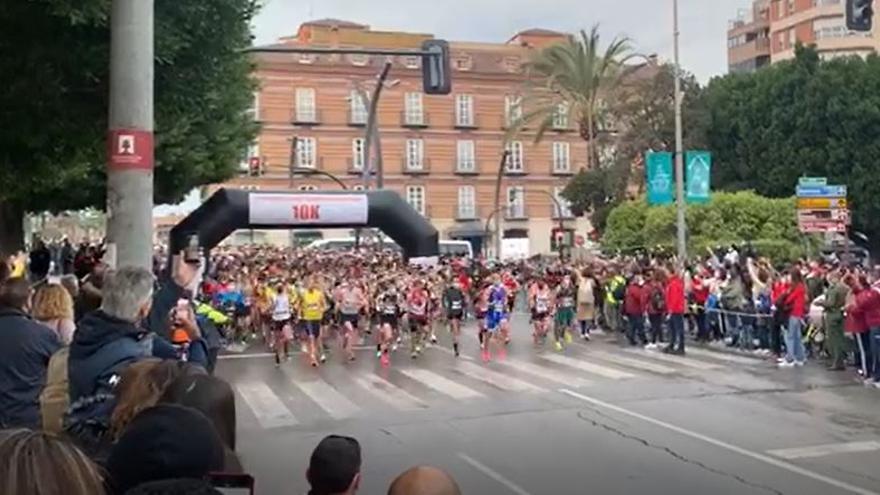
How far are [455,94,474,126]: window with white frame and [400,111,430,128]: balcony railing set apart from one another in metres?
2.41

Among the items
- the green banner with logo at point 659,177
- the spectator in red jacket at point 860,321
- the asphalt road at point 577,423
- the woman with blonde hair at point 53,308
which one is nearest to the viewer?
the woman with blonde hair at point 53,308

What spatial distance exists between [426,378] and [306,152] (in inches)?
2411

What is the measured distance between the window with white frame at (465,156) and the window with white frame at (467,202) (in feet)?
4.95

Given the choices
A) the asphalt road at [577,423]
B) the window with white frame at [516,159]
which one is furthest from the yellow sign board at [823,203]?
the window with white frame at [516,159]

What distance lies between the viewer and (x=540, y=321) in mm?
23062


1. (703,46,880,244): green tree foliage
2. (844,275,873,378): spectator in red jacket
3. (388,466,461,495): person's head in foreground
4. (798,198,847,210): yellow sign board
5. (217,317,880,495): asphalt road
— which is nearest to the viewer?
(388,466,461,495): person's head in foreground

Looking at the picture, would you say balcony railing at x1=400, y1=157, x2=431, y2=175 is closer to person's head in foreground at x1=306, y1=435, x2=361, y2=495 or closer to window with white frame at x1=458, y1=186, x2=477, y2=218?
window with white frame at x1=458, y1=186, x2=477, y2=218

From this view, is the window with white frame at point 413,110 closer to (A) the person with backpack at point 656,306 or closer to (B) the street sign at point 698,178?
(B) the street sign at point 698,178

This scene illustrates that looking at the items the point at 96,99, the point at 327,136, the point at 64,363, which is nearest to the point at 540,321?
the point at 96,99

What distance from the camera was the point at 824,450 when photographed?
428 inches

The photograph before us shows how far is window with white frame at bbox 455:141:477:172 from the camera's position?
8150 centimetres

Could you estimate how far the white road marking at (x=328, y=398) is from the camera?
45.9 feet

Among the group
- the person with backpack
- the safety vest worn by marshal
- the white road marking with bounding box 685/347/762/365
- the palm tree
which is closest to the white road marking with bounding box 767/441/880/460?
the white road marking with bounding box 685/347/762/365

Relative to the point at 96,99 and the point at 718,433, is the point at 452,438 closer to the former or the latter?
the point at 718,433
